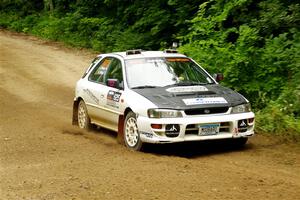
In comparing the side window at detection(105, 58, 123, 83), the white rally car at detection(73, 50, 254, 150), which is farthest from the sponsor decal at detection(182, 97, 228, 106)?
the side window at detection(105, 58, 123, 83)

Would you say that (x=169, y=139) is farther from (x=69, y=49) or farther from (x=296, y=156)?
(x=69, y=49)

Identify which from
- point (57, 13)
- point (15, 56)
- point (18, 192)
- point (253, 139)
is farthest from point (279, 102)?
point (57, 13)

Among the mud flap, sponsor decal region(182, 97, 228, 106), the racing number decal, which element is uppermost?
sponsor decal region(182, 97, 228, 106)

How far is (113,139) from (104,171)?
10.0 feet

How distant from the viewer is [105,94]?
11336 mm

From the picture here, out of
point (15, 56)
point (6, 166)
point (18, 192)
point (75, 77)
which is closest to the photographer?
point (18, 192)

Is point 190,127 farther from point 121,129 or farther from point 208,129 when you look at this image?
point 121,129

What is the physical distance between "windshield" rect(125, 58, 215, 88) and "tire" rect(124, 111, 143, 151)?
669mm

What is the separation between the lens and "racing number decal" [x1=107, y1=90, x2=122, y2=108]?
35.3ft

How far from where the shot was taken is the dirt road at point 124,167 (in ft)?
24.2

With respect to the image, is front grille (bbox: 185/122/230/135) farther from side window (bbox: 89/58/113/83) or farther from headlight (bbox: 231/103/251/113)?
side window (bbox: 89/58/113/83)

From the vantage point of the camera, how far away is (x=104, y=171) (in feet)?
27.8

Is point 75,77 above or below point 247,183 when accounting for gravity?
below

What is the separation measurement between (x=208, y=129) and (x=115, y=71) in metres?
2.56
